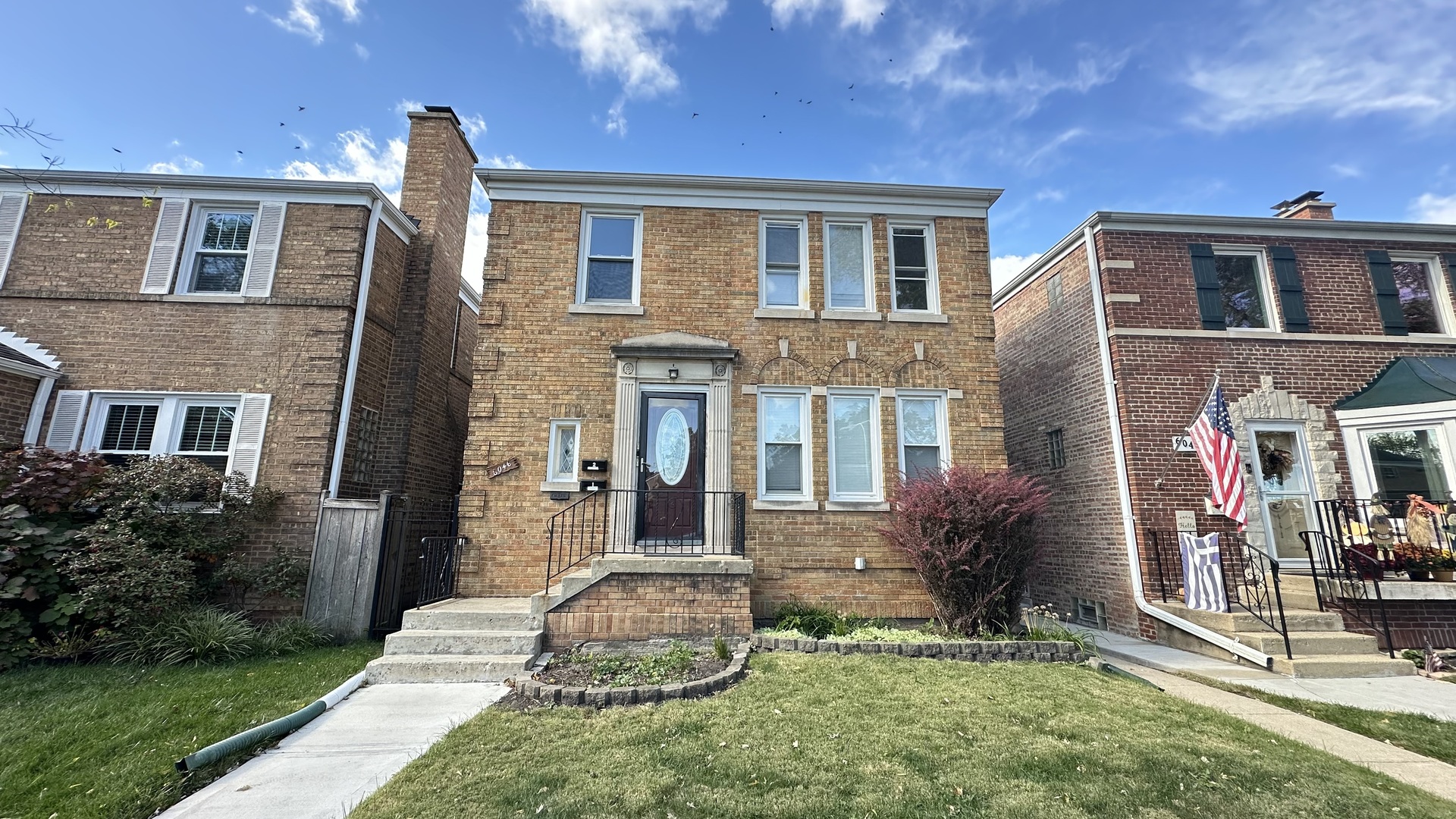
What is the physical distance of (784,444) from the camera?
8281 mm

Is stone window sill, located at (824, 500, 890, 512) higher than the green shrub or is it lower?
higher

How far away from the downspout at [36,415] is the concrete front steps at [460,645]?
6.09 metres

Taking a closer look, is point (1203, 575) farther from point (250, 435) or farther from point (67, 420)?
point (67, 420)

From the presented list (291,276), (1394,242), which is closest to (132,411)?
(291,276)

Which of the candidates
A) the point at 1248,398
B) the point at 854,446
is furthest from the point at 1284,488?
the point at 854,446

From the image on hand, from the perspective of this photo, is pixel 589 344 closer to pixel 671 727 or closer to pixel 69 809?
pixel 671 727

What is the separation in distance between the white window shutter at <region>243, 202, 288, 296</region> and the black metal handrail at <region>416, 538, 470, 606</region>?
15.0 feet

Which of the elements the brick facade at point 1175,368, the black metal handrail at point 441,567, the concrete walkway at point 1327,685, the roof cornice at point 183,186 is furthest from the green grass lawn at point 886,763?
the roof cornice at point 183,186

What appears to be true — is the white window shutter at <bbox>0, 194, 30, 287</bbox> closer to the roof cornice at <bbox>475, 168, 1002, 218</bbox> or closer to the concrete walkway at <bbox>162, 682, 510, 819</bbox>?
the roof cornice at <bbox>475, 168, 1002, 218</bbox>

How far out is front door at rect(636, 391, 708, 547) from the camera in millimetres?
7914

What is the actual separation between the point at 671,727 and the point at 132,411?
8943 mm

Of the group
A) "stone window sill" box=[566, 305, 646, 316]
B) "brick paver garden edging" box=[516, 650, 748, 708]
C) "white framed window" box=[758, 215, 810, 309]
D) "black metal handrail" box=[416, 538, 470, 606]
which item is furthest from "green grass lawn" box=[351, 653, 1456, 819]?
"white framed window" box=[758, 215, 810, 309]

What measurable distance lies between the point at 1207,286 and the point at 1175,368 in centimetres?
156

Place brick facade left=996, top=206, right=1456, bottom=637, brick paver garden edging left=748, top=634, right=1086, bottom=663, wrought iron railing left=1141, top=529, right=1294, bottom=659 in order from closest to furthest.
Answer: brick paver garden edging left=748, top=634, right=1086, bottom=663 < wrought iron railing left=1141, top=529, right=1294, bottom=659 < brick facade left=996, top=206, right=1456, bottom=637
